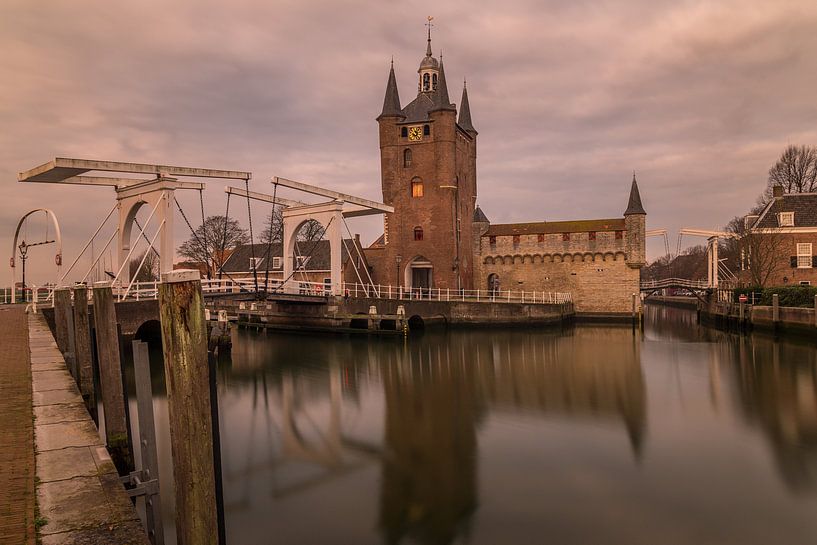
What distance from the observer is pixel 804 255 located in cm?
3034

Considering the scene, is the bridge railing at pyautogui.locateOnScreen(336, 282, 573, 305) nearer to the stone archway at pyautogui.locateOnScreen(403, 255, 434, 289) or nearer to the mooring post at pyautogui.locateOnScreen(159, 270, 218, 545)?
the stone archway at pyautogui.locateOnScreen(403, 255, 434, 289)

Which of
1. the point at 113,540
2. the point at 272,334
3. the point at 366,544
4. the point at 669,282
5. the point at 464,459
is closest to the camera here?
the point at 113,540

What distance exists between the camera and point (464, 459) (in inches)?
331

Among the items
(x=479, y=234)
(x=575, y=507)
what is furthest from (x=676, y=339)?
(x=575, y=507)

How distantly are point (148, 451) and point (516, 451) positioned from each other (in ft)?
18.5

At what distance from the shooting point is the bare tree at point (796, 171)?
37125 mm

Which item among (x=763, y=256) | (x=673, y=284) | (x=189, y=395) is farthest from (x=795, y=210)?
(x=189, y=395)

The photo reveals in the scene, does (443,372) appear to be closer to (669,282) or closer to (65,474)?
(65,474)

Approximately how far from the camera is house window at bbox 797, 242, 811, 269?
99.4 feet

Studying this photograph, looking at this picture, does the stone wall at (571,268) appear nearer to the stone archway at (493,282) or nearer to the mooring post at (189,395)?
the stone archway at (493,282)

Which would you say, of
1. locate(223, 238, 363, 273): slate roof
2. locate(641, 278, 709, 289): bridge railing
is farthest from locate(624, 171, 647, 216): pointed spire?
locate(223, 238, 363, 273): slate roof

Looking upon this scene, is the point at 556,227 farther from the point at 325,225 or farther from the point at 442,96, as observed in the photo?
the point at 325,225

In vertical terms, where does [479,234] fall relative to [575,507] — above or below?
Result: above

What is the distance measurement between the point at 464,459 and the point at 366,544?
3.02 meters
